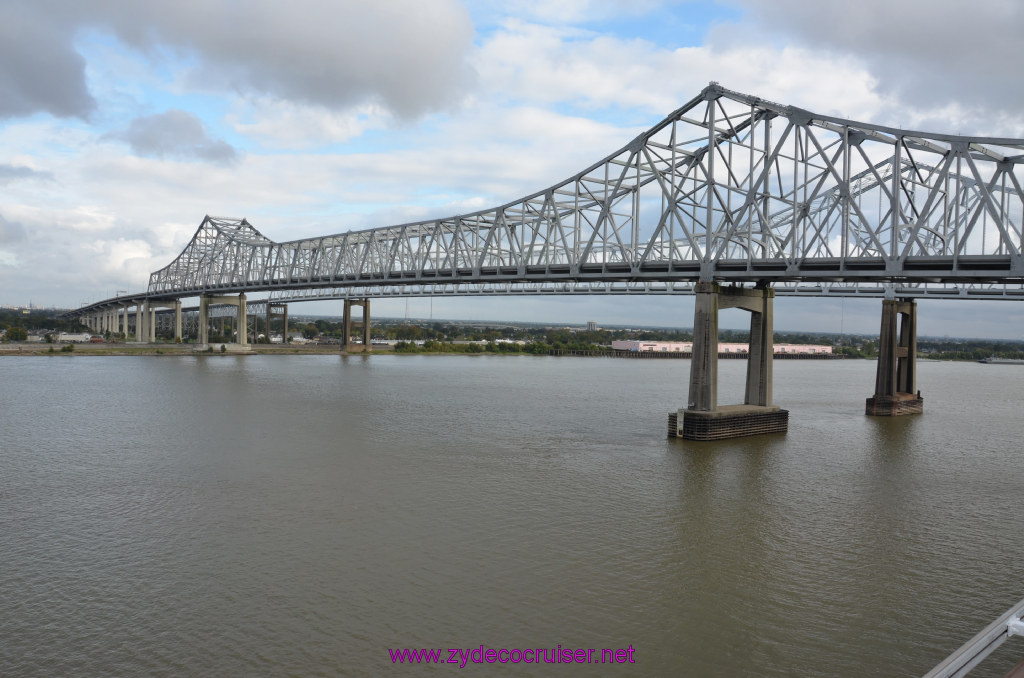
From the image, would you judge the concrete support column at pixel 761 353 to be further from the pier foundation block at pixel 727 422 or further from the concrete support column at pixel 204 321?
the concrete support column at pixel 204 321

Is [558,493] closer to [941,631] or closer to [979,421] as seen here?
[941,631]

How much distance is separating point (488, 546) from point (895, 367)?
3206 cm

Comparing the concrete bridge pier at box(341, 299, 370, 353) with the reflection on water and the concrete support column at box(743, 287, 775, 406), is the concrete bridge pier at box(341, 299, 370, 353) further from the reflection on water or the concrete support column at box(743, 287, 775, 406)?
the concrete support column at box(743, 287, 775, 406)

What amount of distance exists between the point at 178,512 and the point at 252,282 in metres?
69.3

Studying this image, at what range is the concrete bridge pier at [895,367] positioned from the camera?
3750cm

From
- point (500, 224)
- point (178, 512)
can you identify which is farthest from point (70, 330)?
point (178, 512)

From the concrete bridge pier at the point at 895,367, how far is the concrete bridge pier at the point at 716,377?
35.5ft

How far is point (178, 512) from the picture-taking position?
15.4m

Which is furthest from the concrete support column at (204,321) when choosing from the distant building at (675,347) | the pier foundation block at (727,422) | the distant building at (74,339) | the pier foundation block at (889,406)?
the pier foundation block at (889,406)

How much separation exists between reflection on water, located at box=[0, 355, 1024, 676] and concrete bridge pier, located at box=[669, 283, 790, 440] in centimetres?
84

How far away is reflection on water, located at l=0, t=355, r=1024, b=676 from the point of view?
31.8 ft

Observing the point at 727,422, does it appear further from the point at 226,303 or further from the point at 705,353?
the point at 226,303

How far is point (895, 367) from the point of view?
38.3 metres

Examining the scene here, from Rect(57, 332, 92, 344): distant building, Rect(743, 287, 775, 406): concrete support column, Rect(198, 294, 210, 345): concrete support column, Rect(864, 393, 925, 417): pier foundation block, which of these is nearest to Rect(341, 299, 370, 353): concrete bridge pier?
Rect(198, 294, 210, 345): concrete support column
